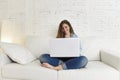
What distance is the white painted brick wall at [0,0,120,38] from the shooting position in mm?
3164

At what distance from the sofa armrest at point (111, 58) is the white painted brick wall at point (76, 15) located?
49 centimetres

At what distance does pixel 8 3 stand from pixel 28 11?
0.35m

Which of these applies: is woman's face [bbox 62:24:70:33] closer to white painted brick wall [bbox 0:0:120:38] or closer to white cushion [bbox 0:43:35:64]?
white painted brick wall [bbox 0:0:120:38]

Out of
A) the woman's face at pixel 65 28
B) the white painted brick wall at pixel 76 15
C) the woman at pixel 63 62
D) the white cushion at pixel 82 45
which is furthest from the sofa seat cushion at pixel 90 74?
the white painted brick wall at pixel 76 15

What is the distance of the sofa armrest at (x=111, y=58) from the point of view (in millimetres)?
2362

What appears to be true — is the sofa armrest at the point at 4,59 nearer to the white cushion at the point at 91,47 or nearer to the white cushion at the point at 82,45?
the white cushion at the point at 82,45

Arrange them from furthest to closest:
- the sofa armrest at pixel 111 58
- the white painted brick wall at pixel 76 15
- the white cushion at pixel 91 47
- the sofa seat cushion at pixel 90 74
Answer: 1. the white painted brick wall at pixel 76 15
2. the white cushion at pixel 91 47
3. the sofa armrest at pixel 111 58
4. the sofa seat cushion at pixel 90 74

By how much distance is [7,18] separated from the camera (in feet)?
10.6

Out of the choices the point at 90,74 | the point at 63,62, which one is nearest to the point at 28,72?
the point at 63,62

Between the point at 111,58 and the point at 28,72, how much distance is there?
1.04m

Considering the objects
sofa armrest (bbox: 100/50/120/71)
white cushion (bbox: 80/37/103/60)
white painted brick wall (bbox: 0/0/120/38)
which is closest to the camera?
sofa armrest (bbox: 100/50/120/71)

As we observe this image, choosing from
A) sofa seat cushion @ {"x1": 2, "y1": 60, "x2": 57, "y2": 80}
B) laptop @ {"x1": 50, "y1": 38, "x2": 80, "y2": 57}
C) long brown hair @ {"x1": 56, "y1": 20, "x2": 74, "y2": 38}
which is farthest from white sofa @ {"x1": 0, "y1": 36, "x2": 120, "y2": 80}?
long brown hair @ {"x1": 56, "y1": 20, "x2": 74, "y2": 38}

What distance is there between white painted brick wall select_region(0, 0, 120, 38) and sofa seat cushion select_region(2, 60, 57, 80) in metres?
0.96

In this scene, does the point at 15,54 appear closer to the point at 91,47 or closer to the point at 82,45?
the point at 82,45
